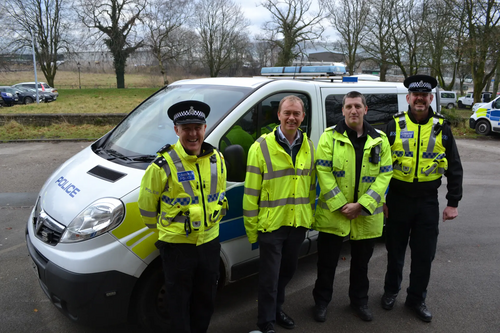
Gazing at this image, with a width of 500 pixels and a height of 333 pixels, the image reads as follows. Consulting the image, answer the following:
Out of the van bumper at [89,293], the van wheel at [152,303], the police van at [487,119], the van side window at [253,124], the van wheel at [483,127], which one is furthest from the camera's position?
the van wheel at [483,127]

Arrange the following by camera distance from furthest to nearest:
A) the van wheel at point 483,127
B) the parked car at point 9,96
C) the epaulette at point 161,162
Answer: the parked car at point 9,96 < the van wheel at point 483,127 < the epaulette at point 161,162

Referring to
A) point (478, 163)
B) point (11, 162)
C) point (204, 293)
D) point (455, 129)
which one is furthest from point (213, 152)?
point (455, 129)

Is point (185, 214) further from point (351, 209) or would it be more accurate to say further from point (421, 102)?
point (421, 102)

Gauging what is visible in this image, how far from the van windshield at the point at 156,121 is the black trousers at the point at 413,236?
5.56 ft

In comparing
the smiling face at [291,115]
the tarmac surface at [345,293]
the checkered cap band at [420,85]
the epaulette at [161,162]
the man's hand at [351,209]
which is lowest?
the tarmac surface at [345,293]

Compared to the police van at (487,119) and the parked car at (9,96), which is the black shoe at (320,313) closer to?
the police van at (487,119)

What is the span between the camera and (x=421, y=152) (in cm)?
318

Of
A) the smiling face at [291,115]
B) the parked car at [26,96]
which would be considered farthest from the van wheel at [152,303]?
the parked car at [26,96]

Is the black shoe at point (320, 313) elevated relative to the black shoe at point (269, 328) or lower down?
lower down

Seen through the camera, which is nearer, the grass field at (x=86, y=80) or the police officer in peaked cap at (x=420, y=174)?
the police officer in peaked cap at (x=420, y=174)

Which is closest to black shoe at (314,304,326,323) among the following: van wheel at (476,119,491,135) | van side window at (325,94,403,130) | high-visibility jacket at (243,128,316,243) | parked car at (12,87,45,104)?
high-visibility jacket at (243,128,316,243)

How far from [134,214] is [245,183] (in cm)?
82

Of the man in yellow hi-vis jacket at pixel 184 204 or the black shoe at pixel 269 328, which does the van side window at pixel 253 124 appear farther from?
the black shoe at pixel 269 328

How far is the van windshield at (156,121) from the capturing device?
3219 mm
